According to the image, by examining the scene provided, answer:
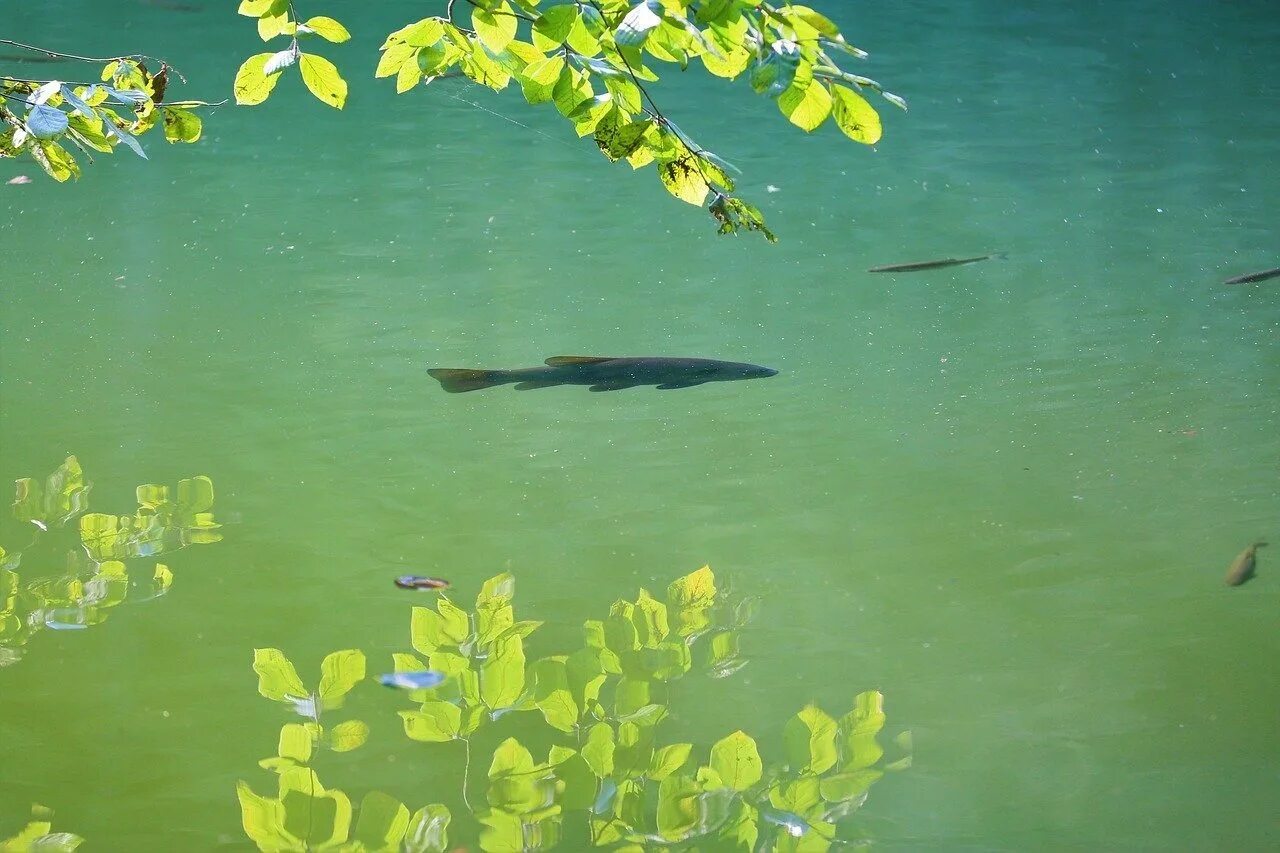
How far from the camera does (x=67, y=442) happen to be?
2.78m

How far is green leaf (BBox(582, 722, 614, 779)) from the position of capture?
1763 millimetres

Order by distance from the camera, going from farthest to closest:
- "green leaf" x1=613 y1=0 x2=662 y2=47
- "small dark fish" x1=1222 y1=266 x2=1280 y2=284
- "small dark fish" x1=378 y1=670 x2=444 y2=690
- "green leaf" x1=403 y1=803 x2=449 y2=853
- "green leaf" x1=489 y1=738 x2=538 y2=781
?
"small dark fish" x1=1222 y1=266 x2=1280 y2=284 < "small dark fish" x1=378 y1=670 x2=444 y2=690 < "green leaf" x1=489 y1=738 x2=538 y2=781 < "green leaf" x1=403 y1=803 x2=449 y2=853 < "green leaf" x1=613 y1=0 x2=662 y2=47

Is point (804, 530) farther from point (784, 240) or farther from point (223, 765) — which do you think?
point (784, 240)

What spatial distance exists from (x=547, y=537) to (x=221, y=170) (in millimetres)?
3162

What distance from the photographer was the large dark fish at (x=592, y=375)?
2998mm

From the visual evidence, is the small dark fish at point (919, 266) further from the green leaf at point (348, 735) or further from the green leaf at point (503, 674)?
the green leaf at point (348, 735)

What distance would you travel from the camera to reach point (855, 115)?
1.27 m

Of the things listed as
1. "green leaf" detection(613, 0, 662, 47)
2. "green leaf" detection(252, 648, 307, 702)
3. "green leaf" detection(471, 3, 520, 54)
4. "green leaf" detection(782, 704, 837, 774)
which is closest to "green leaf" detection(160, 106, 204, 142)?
"green leaf" detection(471, 3, 520, 54)

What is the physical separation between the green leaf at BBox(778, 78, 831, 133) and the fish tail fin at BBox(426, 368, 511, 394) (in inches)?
72.1

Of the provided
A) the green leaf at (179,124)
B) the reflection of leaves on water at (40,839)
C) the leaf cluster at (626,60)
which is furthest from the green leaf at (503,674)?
the green leaf at (179,124)

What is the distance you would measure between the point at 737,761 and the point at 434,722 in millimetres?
449

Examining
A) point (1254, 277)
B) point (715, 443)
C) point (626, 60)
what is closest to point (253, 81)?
point (626, 60)

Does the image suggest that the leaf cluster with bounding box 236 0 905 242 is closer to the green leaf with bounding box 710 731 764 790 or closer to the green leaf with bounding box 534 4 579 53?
the green leaf with bounding box 534 4 579 53

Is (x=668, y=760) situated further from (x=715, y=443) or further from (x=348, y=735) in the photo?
(x=715, y=443)
